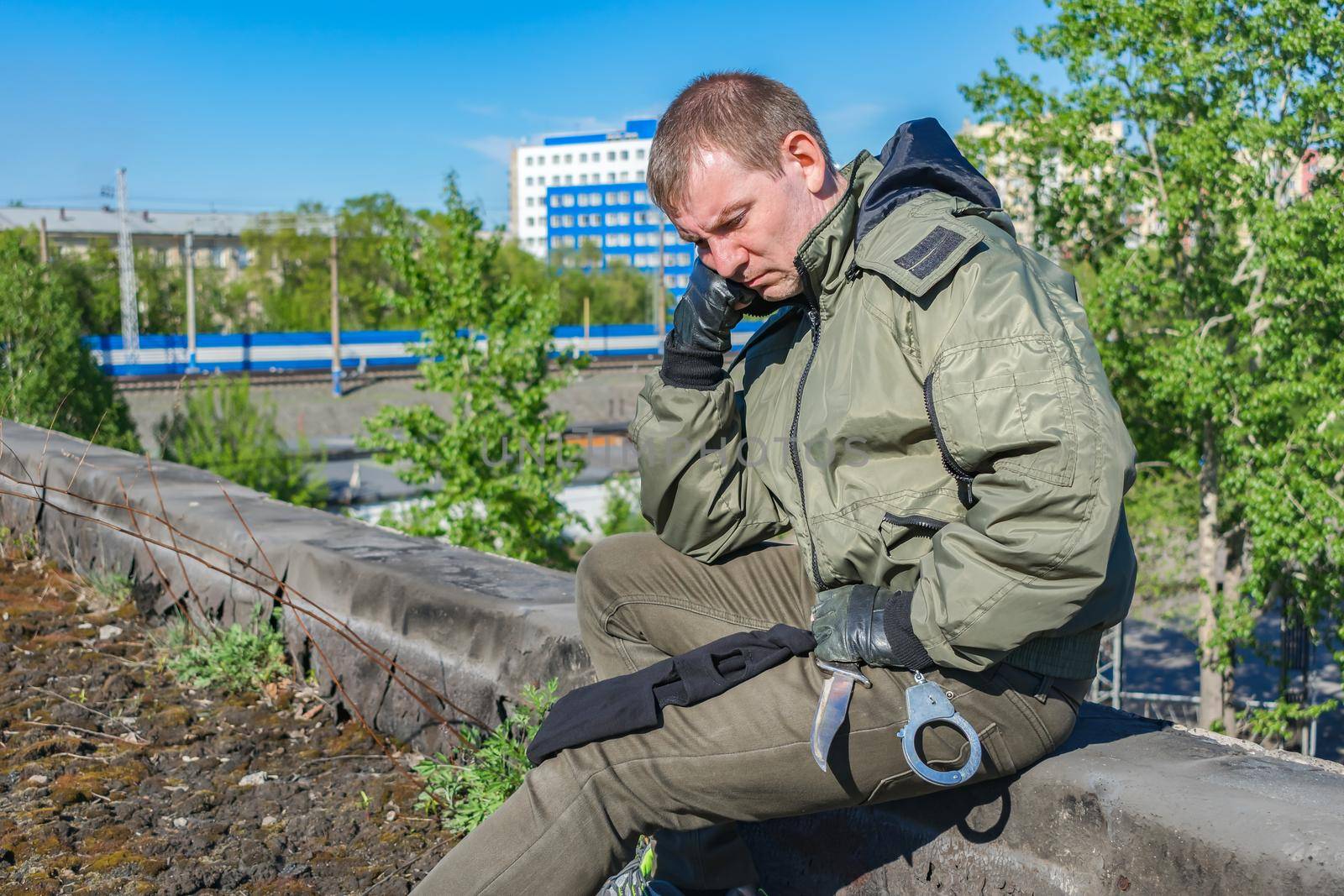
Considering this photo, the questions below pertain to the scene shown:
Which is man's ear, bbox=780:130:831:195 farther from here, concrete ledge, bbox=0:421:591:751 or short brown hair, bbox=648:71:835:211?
concrete ledge, bbox=0:421:591:751

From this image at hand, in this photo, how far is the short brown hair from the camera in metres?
2.04

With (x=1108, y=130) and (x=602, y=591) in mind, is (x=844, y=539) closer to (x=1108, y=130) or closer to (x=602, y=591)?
(x=602, y=591)

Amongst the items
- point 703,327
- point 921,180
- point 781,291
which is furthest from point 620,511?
point 921,180

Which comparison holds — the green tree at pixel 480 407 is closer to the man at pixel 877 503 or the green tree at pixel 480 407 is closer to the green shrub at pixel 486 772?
the green shrub at pixel 486 772

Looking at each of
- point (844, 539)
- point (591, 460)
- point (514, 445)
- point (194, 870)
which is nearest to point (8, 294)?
point (514, 445)

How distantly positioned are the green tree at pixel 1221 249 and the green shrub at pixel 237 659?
14.2 m

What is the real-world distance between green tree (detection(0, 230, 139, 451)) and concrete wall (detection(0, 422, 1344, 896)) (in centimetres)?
647

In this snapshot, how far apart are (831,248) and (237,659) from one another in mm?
2341

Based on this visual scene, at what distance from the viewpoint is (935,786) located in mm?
1764

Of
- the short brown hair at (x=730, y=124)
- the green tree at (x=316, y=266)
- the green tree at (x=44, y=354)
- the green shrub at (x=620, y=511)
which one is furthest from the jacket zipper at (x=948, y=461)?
the green tree at (x=316, y=266)

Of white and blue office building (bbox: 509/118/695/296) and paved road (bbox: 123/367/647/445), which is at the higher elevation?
white and blue office building (bbox: 509/118/695/296)

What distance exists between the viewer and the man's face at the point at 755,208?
2.06 m

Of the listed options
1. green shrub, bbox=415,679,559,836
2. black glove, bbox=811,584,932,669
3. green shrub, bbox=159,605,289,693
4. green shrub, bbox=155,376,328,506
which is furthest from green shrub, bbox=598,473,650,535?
black glove, bbox=811,584,932,669

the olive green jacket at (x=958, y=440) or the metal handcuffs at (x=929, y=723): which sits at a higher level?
the olive green jacket at (x=958, y=440)
